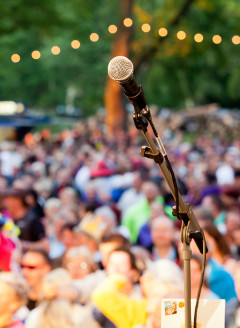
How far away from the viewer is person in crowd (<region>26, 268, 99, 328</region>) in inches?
188

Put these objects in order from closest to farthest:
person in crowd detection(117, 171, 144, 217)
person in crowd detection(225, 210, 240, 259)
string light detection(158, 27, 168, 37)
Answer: person in crowd detection(225, 210, 240, 259), person in crowd detection(117, 171, 144, 217), string light detection(158, 27, 168, 37)

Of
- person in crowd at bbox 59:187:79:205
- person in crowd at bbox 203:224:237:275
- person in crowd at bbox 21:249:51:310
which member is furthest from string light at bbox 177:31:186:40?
person in crowd at bbox 21:249:51:310

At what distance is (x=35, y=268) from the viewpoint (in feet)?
18.4

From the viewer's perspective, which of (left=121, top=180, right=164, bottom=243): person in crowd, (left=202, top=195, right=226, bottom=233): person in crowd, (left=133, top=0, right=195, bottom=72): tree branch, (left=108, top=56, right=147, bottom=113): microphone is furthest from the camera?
(left=133, top=0, right=195, bottom=72): tree branch

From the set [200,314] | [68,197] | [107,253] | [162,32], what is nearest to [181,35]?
[162,32]

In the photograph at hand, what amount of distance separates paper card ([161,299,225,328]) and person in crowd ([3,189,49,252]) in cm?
386

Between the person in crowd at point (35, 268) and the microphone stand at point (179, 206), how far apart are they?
2.63 m

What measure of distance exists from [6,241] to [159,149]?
3869 millimetres

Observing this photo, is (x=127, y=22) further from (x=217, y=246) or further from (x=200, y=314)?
(x=200, y=314)

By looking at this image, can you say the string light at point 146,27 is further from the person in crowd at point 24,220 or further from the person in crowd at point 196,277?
the person in crowd at point 196,277

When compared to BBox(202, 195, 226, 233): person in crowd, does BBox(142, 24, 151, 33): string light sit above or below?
above

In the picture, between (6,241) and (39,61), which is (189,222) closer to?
(6,241)

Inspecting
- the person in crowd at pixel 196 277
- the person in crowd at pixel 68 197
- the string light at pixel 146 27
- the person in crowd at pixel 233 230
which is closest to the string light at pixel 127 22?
the string light at pixel 146 27

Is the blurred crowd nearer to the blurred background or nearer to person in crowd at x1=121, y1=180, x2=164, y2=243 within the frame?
person in crowd at x1=121, y1=180, x2=164, y2=243
